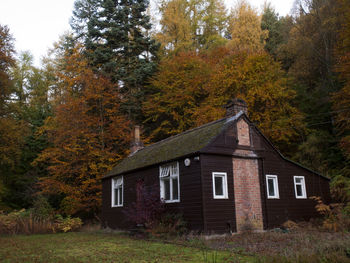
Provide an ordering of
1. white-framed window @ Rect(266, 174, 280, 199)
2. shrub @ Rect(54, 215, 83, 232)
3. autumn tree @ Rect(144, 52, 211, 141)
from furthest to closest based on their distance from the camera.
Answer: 1. autumn tree @ Rect(144, 52, 211, 141)
2. shrub @ Rect(54, 215, 83, 232)
3. white-framed window @ Rect(266, 174, 280, 199)

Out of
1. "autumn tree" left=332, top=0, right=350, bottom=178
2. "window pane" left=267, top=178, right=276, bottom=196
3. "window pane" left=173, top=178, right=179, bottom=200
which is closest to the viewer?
"window pane" left=173, top=178, right=179, bottom=200

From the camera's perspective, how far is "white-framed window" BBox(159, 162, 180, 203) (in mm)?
15195

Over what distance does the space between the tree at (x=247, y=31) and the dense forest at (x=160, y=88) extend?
5.1 inches

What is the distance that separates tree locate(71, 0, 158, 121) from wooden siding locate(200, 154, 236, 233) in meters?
16.3

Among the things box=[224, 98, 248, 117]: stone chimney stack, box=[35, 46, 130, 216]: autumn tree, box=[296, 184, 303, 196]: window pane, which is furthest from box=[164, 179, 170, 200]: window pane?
box=[35, 46, 130, 216]: autumn tree

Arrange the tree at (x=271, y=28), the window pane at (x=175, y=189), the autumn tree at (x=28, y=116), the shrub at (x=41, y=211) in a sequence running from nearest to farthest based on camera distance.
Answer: the window pane at (x=175, y=189) < the shrub at (x=41, y=211) < the autumn tree at (x=28, y=116) < the tree at (x=271, y=28)

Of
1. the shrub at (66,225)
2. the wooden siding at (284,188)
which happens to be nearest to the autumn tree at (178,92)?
the shrub at (66,225)

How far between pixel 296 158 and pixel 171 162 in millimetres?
14018

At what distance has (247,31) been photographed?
1257 inches

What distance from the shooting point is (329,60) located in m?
25.7

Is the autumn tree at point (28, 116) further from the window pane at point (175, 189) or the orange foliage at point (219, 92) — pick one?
the window pane at point (175, 189)

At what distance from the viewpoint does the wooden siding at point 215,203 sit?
1344 cm

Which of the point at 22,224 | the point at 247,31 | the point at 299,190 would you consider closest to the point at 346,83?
the point at 299,190

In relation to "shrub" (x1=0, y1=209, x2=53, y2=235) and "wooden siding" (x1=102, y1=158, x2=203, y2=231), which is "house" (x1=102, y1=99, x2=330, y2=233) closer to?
"wooden siding" (x1=102, y1=158, x2=203, y2=231)
